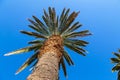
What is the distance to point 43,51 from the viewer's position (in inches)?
508

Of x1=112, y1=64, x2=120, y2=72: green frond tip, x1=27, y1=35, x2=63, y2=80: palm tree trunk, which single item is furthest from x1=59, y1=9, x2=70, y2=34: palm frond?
x1=112, y1=64, x2=120, y2=72: green frond tip

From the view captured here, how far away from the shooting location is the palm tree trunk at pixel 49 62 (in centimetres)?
982

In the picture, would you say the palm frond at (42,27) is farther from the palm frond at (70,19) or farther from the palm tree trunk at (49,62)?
the palm tree trunk at (49,62)

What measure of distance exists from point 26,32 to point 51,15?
7.40ft

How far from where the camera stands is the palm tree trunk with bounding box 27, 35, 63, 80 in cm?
982

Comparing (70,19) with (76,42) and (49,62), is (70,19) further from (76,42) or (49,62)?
(49,62)

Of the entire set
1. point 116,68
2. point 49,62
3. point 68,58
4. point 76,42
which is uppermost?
point 49,62

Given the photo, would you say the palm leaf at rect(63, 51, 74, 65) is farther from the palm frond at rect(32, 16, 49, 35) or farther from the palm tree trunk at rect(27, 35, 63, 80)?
the palm tree trunk at rect(27, 35, 63, 80)

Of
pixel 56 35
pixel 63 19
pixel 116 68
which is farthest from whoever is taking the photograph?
pixel 116 68

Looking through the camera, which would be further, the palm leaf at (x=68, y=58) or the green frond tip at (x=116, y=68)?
the green frond tip at (x=116, y=68)

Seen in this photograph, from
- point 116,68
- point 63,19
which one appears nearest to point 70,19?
point 63,19

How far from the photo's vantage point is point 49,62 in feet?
36.8

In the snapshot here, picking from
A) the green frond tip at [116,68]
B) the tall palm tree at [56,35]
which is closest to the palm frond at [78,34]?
the tall palm tree at [56,35]

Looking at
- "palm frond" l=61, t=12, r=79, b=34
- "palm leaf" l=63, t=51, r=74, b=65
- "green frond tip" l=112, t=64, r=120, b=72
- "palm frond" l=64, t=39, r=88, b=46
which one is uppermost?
"palm frond" l=61, t=12, r=79, b=34
